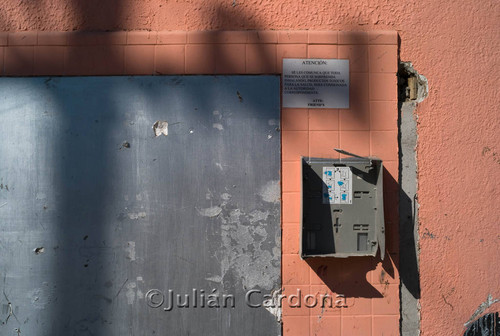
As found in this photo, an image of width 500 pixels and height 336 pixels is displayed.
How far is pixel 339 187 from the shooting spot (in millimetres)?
2709

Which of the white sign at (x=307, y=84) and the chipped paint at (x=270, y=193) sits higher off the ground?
the white sign at (x=307, y=84)

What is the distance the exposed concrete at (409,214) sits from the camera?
9.25ft

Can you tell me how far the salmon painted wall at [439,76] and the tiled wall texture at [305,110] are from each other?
5.0 inches

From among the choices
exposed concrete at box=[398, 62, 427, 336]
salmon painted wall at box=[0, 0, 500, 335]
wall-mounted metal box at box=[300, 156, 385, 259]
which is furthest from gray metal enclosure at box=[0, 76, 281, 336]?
exposed concrete at box=[398, 62, 427, 336]

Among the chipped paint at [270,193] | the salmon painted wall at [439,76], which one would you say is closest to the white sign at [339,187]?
the chipped paint at [270,193]

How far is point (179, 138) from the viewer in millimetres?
2814

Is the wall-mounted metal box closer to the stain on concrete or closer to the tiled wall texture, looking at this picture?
the tiled wall texture

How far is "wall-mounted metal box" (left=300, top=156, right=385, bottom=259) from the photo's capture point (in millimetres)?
2691

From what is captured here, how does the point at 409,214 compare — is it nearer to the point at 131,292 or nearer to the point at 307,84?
the point at 307,84

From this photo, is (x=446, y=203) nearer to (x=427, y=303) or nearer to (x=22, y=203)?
(x=427, y=303)

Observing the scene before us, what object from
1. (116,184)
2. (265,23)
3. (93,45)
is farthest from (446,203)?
(93,45)

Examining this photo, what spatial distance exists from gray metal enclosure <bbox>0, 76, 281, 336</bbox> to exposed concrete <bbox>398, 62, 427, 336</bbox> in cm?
93

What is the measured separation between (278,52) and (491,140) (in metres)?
1.72

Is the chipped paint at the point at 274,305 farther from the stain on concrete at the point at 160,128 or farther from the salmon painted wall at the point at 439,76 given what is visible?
the stain on concrete at the point at 160,128
